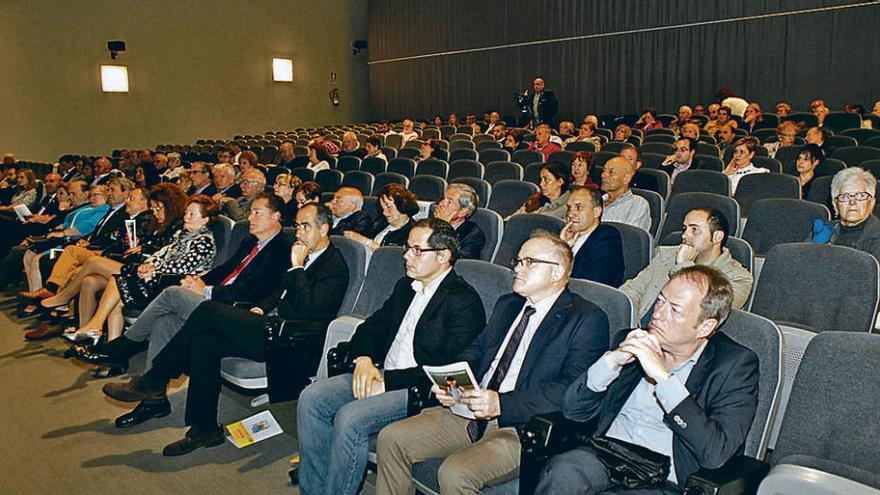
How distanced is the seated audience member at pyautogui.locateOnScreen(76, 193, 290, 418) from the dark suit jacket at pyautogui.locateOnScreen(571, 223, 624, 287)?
1681mm

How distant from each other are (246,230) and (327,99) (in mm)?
16460

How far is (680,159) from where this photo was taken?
6934 millimetres

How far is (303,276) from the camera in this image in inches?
144

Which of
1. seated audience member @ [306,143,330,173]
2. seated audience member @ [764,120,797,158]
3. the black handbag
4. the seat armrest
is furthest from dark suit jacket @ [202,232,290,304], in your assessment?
seated audience member @ [764,120,797,158]

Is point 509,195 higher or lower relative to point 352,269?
higher

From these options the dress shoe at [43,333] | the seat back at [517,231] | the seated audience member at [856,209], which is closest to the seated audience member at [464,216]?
the seat back at [517,231]

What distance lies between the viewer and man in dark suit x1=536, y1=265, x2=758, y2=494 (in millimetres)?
2049

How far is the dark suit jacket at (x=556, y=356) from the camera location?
8.01 ft

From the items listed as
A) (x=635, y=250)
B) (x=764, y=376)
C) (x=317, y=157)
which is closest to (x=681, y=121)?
(x=317, y=157)

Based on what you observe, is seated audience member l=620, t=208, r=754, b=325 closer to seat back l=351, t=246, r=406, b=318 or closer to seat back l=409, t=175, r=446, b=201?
seat back l=351, t=246, r=406, b=318

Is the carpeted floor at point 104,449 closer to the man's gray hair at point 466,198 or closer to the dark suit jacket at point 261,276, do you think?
the dark suit jacket at point 261,276

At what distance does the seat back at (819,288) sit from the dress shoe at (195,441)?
2.65 meters

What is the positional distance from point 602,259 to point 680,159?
3608 mm

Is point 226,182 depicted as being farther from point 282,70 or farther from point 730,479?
point 282,70
